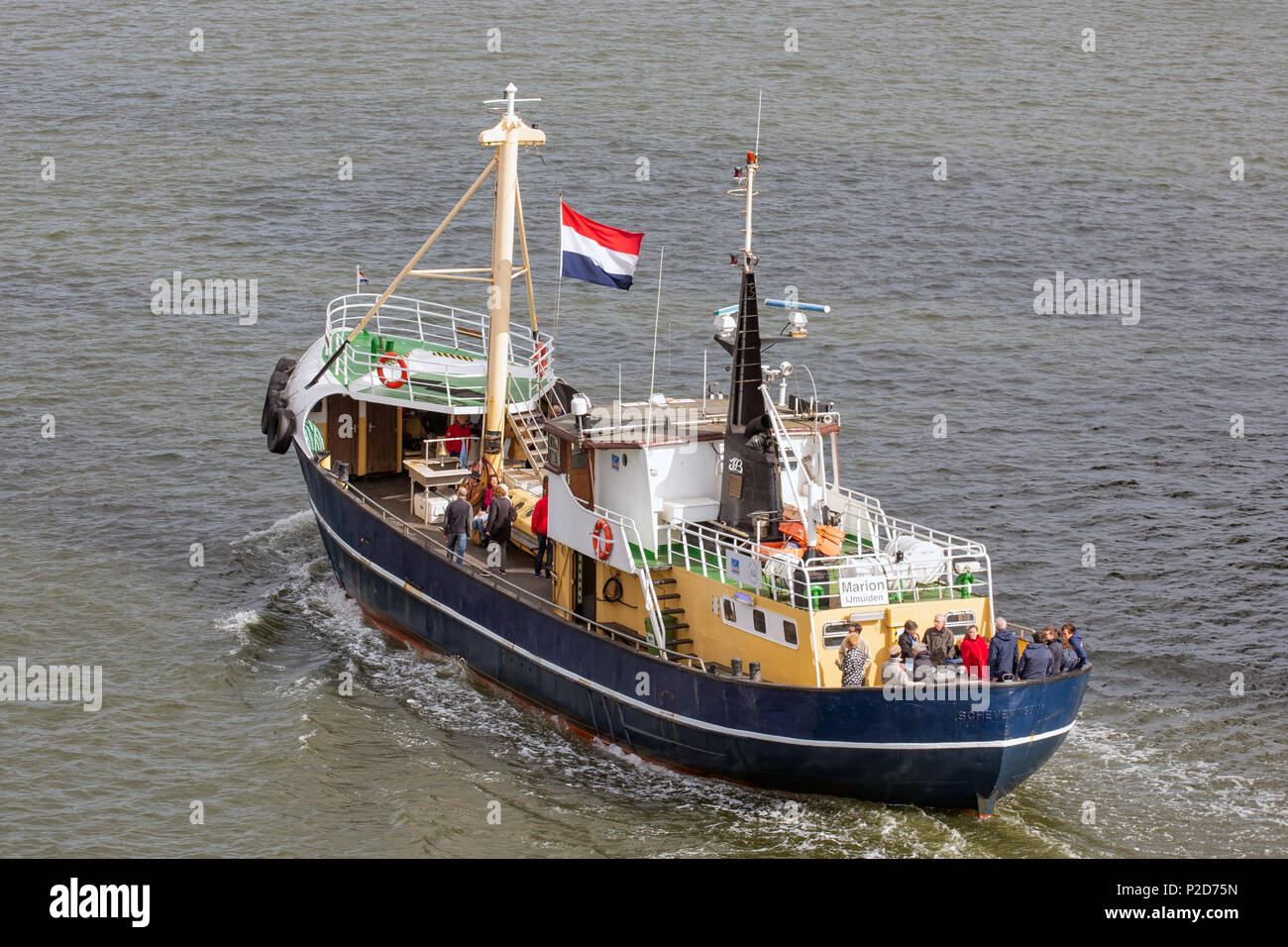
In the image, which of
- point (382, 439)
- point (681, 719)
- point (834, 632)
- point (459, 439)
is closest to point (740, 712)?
point (681, 719)

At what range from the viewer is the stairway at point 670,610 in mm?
28656

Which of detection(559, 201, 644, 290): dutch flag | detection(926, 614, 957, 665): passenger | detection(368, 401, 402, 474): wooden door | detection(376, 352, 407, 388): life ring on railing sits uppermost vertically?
detection(559, 201, 644, 290): dutch flag

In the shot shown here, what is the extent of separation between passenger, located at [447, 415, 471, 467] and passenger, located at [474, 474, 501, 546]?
1731mm

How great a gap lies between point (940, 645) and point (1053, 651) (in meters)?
1.69

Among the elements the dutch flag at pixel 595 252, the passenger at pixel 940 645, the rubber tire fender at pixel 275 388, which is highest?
the dutch flag at pixel 595 252

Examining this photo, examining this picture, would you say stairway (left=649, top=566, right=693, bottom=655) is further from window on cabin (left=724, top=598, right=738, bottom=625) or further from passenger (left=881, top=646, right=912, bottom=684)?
passenger (left=881, top=646, right=912, bottom=684)

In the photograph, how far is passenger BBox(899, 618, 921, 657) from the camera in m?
26.0

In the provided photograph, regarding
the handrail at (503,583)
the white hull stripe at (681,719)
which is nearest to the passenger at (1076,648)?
the white hull stripe at (681,719)

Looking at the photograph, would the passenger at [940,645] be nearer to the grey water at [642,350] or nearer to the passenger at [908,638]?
the passenger at [908,638]

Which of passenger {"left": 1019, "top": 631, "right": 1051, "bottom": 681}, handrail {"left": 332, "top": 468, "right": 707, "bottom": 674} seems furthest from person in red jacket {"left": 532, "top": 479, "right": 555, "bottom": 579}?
passenger {"left": 1019, "top": 631, "right": 1051, "bottom": 681}

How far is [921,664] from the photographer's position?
84.2 ft

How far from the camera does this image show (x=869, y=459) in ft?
138

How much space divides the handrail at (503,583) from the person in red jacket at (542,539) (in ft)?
2.50

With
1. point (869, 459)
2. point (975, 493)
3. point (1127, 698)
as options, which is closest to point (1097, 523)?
point (975, 493)
